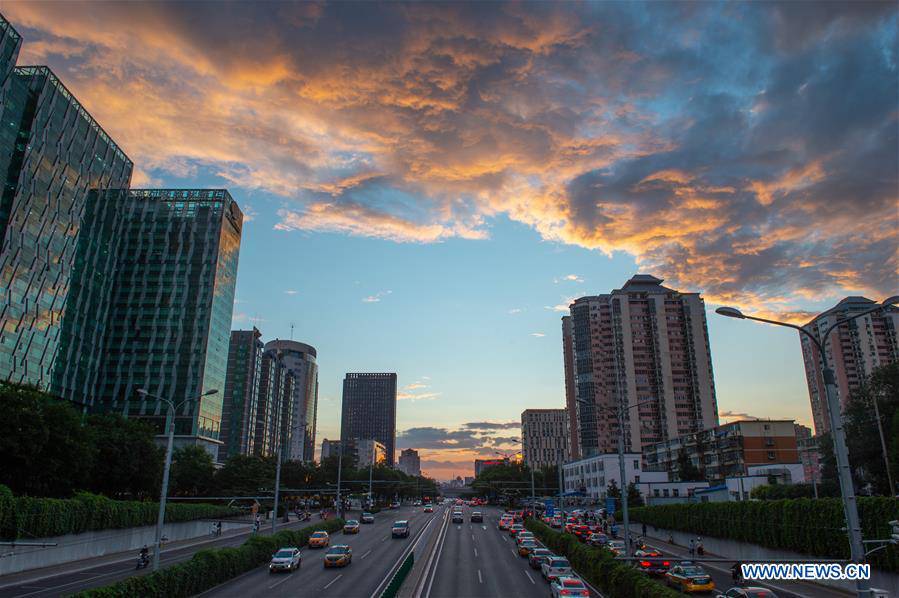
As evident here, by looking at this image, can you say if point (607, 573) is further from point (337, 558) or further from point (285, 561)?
point (285, 561)

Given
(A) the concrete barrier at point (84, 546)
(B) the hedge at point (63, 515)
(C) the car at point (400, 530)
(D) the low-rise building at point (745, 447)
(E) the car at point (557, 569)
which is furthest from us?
(D) the low-rise building at point (745, 447)

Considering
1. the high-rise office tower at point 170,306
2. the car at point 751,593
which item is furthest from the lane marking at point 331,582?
the high-rise office tower at point 170,306

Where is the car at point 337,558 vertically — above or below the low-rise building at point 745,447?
below

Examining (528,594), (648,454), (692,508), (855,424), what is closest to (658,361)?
(648,454)

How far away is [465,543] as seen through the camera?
197ft

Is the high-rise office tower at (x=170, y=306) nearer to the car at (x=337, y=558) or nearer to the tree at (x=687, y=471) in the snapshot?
the car at (x=337, y=558)

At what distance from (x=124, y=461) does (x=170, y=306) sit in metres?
76.7

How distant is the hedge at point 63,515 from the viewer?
40.6 meters

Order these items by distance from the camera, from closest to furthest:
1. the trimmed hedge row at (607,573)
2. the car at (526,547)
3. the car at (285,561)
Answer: the trimmed hedge row at (607,573)
the car at (285,561)
the car at (526,547)

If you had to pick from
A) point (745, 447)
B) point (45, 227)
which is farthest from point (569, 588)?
point (45, 227)

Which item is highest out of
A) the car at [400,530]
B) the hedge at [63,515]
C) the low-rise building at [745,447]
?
the low-rise building at [745,447]


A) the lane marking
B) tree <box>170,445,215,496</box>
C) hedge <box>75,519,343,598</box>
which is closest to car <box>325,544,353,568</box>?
the lane marking

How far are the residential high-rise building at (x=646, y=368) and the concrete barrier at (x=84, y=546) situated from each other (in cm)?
12544

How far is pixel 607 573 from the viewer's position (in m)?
31.2
